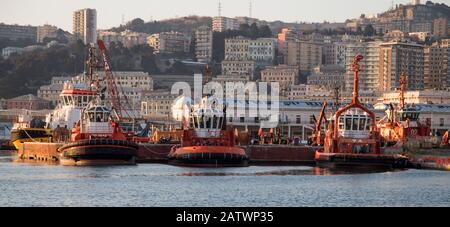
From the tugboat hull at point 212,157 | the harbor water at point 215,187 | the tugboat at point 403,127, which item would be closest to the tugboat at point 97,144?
the harbor water at point 215,187

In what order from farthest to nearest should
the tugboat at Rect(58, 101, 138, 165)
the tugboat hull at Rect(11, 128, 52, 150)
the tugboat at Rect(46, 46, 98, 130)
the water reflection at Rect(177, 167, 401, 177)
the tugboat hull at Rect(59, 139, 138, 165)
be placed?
the tugboat hull at Rect(11, 128, 52, 150), the tugboat at Rect(46, 46, 98, 130), the tugboat at Rect(58, 101, 138, 165), the tugboat hull at Rect(59, 139, 138, 165), the water reflection at Rect(177, 167, 401, 177)

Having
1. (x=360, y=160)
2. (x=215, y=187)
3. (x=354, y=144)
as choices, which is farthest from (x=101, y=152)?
(x=215, y=187)

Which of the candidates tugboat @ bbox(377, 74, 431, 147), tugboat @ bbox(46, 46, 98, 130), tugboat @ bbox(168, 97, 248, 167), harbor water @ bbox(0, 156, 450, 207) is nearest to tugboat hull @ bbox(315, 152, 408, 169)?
harbor water @ bbox(0, 156, 450, 207)

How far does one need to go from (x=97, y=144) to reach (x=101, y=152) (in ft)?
2.22

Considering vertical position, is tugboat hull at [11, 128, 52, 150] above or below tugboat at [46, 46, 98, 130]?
below

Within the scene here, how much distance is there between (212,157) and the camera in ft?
344

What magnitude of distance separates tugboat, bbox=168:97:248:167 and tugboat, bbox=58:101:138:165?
398 centimetres

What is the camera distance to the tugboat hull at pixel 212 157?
10488 centimetres

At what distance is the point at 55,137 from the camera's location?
127188 millimetres

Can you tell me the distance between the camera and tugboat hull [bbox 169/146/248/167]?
344 ft

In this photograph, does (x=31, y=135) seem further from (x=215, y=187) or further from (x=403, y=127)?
(x=215, y=187)

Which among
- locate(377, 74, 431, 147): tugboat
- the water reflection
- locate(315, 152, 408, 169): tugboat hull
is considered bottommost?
the water reflection

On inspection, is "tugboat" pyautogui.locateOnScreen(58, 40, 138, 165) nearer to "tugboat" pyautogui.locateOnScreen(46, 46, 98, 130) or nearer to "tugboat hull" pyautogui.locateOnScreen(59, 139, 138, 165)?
"tugboat hull" pyautogui.locateOnScreen(59, 139, 138, 165)

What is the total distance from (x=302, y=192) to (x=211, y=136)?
93.5 ft
